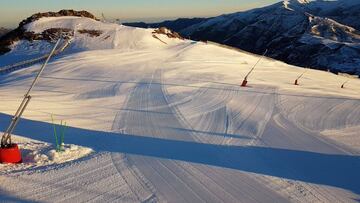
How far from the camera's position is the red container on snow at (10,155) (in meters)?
9.05

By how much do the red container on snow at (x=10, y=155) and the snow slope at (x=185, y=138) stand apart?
0.52 meters

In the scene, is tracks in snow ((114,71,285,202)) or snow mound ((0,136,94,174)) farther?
snow mound ((0,136,94,174))

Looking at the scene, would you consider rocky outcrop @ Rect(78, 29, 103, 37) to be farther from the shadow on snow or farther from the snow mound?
the snow mound

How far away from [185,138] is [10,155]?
13.0 ft

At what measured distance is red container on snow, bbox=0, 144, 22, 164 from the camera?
9055 mm

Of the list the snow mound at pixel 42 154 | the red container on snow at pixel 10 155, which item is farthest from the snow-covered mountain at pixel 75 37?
the red container on snow at pixel 10 155

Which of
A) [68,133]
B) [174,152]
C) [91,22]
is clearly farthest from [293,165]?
[91,22]

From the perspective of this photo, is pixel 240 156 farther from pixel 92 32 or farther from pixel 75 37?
pixel 92 32

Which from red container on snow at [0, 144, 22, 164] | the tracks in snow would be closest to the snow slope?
the tracks in snow

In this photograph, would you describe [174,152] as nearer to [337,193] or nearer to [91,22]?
[337,193]

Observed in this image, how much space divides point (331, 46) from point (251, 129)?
102879mm

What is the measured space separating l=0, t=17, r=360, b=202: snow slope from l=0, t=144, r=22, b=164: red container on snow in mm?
524

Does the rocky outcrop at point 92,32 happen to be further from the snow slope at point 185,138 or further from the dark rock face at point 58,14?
the snow slope at point 185,138

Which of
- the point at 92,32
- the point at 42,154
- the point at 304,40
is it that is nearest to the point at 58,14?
the point at 92,32
